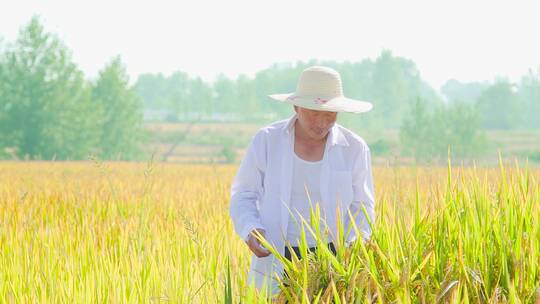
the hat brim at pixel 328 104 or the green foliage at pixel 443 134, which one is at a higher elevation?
the hat brim at pixel 328 104

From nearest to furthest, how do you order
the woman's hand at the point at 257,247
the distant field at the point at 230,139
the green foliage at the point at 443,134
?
the woman's hand at the point at 257,247 → the green foliage at the point at 443,134 → the distant field at the point at 230,139

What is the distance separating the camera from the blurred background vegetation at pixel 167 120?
133 feet

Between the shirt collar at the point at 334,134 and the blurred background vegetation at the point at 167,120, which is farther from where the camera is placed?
the blurred background vegetation at the point at 167,120

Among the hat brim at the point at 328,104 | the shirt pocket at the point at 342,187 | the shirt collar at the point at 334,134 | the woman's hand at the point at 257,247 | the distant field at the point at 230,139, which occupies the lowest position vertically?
the distant field at the point at 230,139

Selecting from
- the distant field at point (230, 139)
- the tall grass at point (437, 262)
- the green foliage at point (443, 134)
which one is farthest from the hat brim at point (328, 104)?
the distant field at point (230, 139)

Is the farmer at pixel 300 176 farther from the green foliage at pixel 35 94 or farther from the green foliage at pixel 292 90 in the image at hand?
the green foliage at pixel 292 90

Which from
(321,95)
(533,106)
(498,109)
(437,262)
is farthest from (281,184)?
(533,106)

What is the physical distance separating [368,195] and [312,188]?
0.30 m

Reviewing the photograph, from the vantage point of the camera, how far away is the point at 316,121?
369 cm

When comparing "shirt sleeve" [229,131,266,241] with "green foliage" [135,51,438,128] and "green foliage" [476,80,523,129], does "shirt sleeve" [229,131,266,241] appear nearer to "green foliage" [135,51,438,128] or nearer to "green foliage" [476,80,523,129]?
"green foliage" [135,51,438,128]

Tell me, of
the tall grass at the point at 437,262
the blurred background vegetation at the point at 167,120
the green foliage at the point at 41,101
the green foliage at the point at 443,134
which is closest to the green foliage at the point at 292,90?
the blurred background vegetation at the point at 167,120

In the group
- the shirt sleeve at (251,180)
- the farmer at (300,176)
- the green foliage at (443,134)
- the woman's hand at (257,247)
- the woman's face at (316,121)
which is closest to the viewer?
the woman's hand at (257,247)

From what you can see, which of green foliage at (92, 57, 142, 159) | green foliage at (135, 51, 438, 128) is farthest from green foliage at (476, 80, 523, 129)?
green foliage at (92, 57, 142, 159)

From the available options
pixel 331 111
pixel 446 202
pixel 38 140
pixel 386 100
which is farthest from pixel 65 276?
A: pixel 386 100
